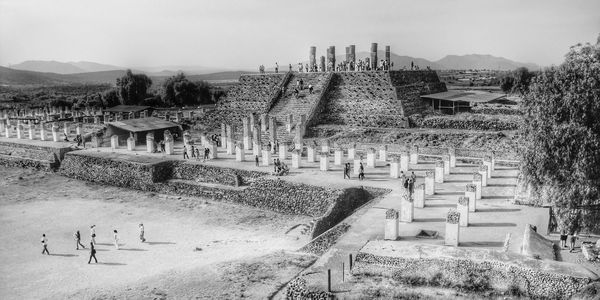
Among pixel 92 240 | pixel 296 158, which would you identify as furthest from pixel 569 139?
pixel 92 240

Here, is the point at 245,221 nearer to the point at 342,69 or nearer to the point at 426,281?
the point at 426,281

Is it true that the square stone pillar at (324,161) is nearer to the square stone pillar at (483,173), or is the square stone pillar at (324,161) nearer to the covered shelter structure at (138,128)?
the square stone pillar at (483,173)

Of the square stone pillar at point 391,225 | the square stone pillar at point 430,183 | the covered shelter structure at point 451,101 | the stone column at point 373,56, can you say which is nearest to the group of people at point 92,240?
the square stone pillar at point 391,225

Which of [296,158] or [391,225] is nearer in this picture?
[391,225]

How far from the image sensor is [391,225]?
14.0 metres

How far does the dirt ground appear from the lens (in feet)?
45.7

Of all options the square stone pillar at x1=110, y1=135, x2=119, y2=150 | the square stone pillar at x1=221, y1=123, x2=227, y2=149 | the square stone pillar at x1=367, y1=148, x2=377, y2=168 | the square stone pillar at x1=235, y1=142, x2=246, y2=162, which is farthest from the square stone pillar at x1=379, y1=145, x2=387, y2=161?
the square stone pillar at x1=110, y1=135, x2=119, y2=150

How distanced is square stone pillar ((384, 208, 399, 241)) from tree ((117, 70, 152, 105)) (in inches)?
1966

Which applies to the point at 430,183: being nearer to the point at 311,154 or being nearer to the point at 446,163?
the point at 446,163

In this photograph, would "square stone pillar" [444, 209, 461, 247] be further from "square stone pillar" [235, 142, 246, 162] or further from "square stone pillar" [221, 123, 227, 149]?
"square stone pillar" [221, 123, 227, 149]

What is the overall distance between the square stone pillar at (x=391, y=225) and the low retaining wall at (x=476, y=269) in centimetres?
188

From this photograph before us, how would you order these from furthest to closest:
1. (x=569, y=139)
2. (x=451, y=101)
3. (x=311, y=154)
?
(x=451, y=101)
(x=311, y=154)
(x=569, y=139)

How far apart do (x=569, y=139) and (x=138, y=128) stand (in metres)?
25.0

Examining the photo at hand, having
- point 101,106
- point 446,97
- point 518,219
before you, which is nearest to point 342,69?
point 446,97
